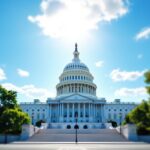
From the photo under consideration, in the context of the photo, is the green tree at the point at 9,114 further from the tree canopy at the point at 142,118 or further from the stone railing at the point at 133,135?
the tree canopy at the point at 142,118

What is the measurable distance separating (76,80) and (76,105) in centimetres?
1568

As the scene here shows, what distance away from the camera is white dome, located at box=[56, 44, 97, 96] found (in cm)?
12938

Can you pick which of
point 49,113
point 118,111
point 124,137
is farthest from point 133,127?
point 118,111

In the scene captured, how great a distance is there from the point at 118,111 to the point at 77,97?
28.1 metres

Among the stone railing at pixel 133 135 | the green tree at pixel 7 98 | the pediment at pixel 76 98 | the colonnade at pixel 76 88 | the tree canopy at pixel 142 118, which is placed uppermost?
the colonnade at pixel 76 88

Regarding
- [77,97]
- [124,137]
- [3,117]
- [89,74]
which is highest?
[89,74]

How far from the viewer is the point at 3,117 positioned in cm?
5103

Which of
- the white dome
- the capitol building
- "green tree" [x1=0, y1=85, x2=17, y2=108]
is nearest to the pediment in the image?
the capitol building

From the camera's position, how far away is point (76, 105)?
118625 millimetres

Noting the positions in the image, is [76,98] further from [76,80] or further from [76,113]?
[76,80]

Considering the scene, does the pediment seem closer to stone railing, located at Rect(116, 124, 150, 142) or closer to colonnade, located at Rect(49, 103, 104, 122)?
colonnade, located at Rect(49, 103, 104, 122)

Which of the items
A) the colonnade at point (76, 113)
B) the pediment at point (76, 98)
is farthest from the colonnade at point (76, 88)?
the colonnade at point (76, 113)

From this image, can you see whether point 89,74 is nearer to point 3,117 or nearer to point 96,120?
point 96,120

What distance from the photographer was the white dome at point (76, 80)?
129 meters
